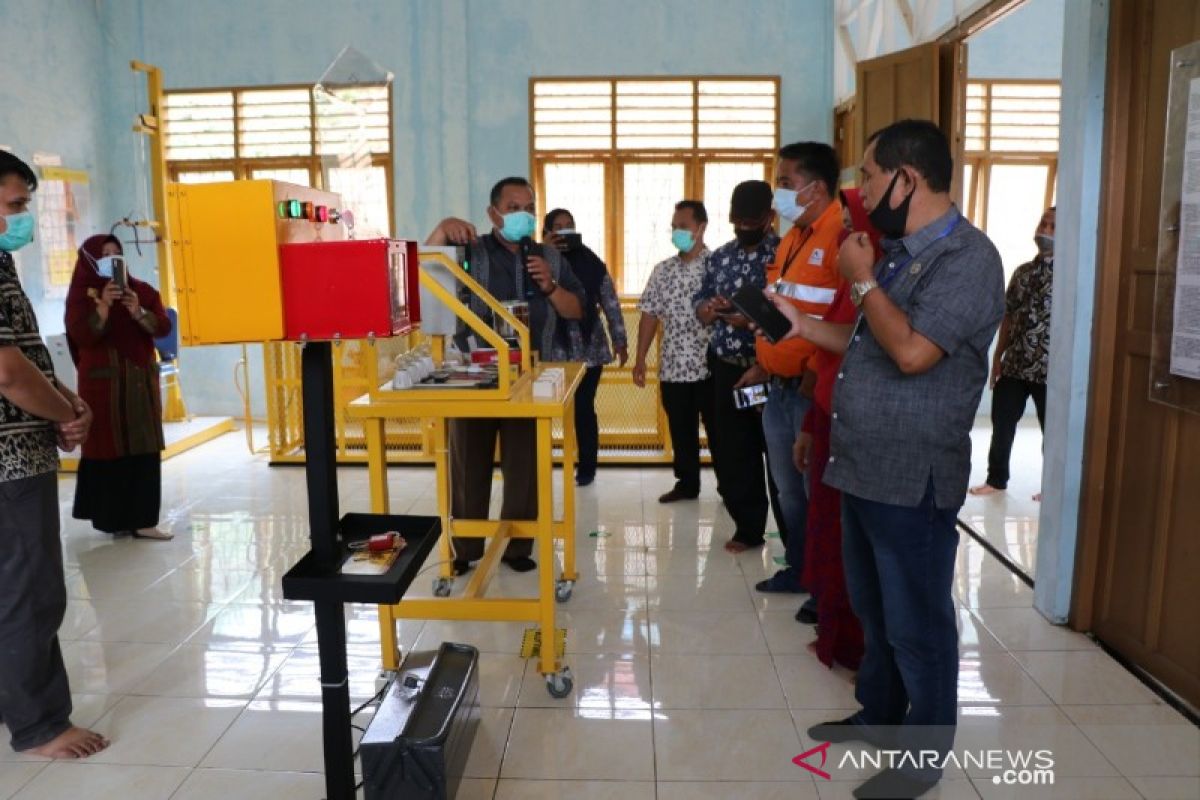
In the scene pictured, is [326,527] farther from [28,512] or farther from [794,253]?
[794,253]

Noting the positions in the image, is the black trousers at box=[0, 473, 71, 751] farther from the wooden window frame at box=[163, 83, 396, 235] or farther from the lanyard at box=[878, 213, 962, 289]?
the wooden window frame at box=[163, 83, 396, 235]

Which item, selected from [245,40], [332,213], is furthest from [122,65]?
[332,213]

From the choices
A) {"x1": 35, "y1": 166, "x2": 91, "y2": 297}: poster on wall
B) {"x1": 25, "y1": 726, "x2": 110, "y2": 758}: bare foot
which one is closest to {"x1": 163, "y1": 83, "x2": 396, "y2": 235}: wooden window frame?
{"x1": 35, "y1": 166, "x2": 91, "y2": 297}: poster on wall

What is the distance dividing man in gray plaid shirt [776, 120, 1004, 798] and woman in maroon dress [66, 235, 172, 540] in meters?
3.32

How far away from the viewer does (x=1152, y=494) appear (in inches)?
110

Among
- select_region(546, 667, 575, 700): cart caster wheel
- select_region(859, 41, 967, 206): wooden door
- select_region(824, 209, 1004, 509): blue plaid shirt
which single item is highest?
select_region(859, 41, 967, 206): wooden door

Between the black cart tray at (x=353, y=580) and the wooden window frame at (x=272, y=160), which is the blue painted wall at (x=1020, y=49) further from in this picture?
the black cart tray at (x=353, y=580)

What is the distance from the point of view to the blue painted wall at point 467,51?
691 cm

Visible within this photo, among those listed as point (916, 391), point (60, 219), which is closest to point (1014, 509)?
point (916, 391)

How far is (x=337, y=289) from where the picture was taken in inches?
65.1

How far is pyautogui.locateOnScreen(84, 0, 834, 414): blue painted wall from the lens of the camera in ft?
22.7

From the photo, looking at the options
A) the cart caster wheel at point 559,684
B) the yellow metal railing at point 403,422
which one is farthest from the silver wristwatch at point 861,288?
the yellow metal railing at point 403,422

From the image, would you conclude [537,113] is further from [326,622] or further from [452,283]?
[326,622]

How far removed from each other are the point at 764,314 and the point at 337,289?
1133 millimetres
